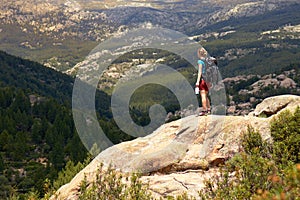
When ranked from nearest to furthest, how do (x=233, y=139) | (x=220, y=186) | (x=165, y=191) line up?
(x=220, y=186) → (x=165, y=191) → (x=233, y=139)

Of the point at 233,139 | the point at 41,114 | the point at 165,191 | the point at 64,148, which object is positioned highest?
the point at 233,139

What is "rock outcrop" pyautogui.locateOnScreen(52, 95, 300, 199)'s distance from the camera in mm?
17859

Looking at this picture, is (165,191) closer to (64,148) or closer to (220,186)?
(220,186)

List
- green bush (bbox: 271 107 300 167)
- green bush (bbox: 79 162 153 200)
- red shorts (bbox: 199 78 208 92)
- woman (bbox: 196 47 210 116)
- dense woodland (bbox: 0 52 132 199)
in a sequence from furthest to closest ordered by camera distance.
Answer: dense woodland (bbox: 0 52 132 199)
red shorts (bbox: 199 78 208 92)
woman (bbox: 196 47 210 116)
green bush (bbox: 79 162 153 200)
green bush (bbox: 271 107 300 167)

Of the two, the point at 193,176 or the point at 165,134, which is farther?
the point at 165,134

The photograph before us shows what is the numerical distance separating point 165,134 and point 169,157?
10.5 feet

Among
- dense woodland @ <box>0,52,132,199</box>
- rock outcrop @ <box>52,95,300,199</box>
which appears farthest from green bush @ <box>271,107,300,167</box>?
dense woodland @ <box>0,52,132,199</box>

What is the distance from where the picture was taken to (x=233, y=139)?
64.0 feet

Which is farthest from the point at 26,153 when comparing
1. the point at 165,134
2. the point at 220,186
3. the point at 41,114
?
the point at 220,186

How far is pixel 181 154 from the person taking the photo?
2016cm

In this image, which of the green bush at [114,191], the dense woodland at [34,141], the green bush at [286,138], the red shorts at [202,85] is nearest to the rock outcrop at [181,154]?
the green bush at [286,138]

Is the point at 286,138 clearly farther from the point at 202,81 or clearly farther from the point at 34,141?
the point at 34,141

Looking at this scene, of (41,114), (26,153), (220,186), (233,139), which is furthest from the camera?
(41,114)

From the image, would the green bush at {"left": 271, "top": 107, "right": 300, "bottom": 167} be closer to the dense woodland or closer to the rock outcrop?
the rock outcrop
